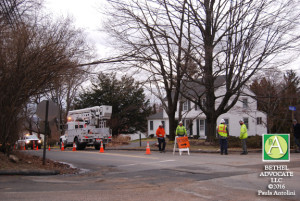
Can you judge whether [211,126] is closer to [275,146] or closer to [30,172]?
[275,146]

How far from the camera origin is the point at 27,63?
11.8 meters

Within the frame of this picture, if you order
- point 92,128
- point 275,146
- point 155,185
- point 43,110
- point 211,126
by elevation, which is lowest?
point 155,185

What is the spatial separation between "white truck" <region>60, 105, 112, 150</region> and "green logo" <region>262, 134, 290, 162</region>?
19.7 m

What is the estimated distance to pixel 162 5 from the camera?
21047mm

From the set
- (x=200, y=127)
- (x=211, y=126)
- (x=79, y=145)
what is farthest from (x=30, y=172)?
(x=200, y=127)

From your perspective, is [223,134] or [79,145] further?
[79,145]

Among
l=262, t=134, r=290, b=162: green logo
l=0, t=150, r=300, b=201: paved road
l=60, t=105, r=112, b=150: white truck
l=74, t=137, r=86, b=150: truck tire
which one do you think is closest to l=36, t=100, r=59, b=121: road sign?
l=0, t=150, r=300, b=201: paved road

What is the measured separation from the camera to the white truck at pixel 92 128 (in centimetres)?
2841

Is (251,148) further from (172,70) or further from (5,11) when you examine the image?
(5,11)

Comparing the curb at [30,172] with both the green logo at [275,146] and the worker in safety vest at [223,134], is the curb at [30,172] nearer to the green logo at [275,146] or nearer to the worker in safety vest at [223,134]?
the green logo at [275,146]

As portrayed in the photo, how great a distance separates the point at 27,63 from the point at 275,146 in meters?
8.29

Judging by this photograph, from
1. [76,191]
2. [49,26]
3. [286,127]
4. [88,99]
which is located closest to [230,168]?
[76,191]

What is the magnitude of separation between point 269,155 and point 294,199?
257 centimetres

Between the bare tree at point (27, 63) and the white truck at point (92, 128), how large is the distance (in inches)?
594
